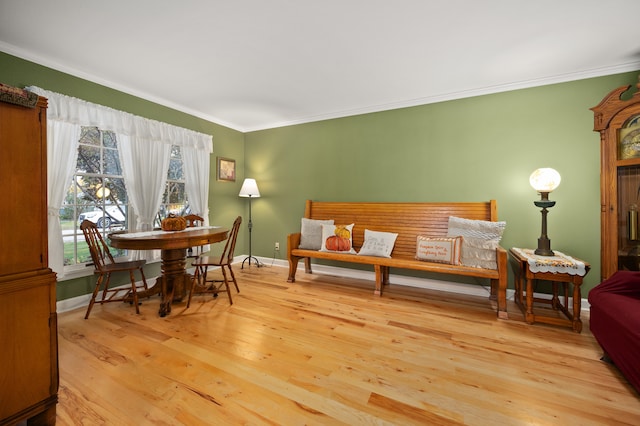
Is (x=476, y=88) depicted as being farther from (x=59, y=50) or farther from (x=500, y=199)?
(x=59, y=50)

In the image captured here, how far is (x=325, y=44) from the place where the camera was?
7.72 ft

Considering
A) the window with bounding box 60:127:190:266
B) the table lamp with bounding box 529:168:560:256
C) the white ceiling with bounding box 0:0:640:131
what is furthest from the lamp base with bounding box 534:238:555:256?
the window with bounding box 60:127:190:266

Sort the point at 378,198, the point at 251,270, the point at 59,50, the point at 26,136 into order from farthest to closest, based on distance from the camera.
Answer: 1. the point at 251,270
2. the point at 378,198
3. the point at 59,50
4. the point at 26,136

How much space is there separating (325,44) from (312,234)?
233 cm

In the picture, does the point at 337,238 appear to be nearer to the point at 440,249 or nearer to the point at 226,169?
the point at 440,249

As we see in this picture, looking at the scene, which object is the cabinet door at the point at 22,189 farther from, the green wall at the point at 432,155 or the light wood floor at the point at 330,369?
the green wall at the point at 432,155

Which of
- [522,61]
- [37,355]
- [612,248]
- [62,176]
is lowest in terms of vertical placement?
[37,355]

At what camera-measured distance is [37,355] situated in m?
1.26

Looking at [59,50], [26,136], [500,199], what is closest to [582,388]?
[500,199]

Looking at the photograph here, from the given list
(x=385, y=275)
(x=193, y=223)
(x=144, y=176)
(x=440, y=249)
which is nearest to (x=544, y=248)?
(x=440, y=249)

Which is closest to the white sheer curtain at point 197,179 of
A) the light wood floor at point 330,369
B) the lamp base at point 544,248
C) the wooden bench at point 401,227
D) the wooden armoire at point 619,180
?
the wooden bench at point 401,227

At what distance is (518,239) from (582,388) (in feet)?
5.99

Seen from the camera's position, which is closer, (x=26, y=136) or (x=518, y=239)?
(x=26, y=136)

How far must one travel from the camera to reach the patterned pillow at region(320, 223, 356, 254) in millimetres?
3510
